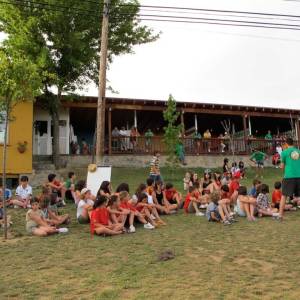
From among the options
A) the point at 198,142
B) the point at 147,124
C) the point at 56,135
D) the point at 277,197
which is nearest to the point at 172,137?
the point at 198,142

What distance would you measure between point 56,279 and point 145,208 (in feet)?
14.6

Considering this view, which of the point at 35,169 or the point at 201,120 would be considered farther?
the point at 201,120

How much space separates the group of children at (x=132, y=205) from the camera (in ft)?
31.4

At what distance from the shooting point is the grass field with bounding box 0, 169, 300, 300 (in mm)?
5520

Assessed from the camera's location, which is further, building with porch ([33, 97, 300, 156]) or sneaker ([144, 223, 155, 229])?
building with porch ([33, 97, 300, 156])

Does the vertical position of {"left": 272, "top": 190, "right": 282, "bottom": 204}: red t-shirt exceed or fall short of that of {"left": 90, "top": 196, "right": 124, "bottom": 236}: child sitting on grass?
it exceeds it

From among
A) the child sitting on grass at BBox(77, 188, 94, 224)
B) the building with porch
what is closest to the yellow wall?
the building with porch

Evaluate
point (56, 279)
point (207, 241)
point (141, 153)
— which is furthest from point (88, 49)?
point (56, 279)

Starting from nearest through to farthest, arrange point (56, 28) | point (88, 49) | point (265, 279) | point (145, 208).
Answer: point (265, 279) → point (145, 208) → point (56, 28) → point (88, 49)

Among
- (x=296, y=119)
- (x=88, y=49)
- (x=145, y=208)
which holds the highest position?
(x=88, y=49)

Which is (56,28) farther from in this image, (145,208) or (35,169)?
(145,208)

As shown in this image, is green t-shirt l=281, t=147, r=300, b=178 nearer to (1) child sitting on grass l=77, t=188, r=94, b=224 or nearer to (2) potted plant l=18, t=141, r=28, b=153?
(1) child sitting on grass l=77, t=188, r=94, b=224

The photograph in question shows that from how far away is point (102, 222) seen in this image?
9.43 m

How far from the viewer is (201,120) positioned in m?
29.8
